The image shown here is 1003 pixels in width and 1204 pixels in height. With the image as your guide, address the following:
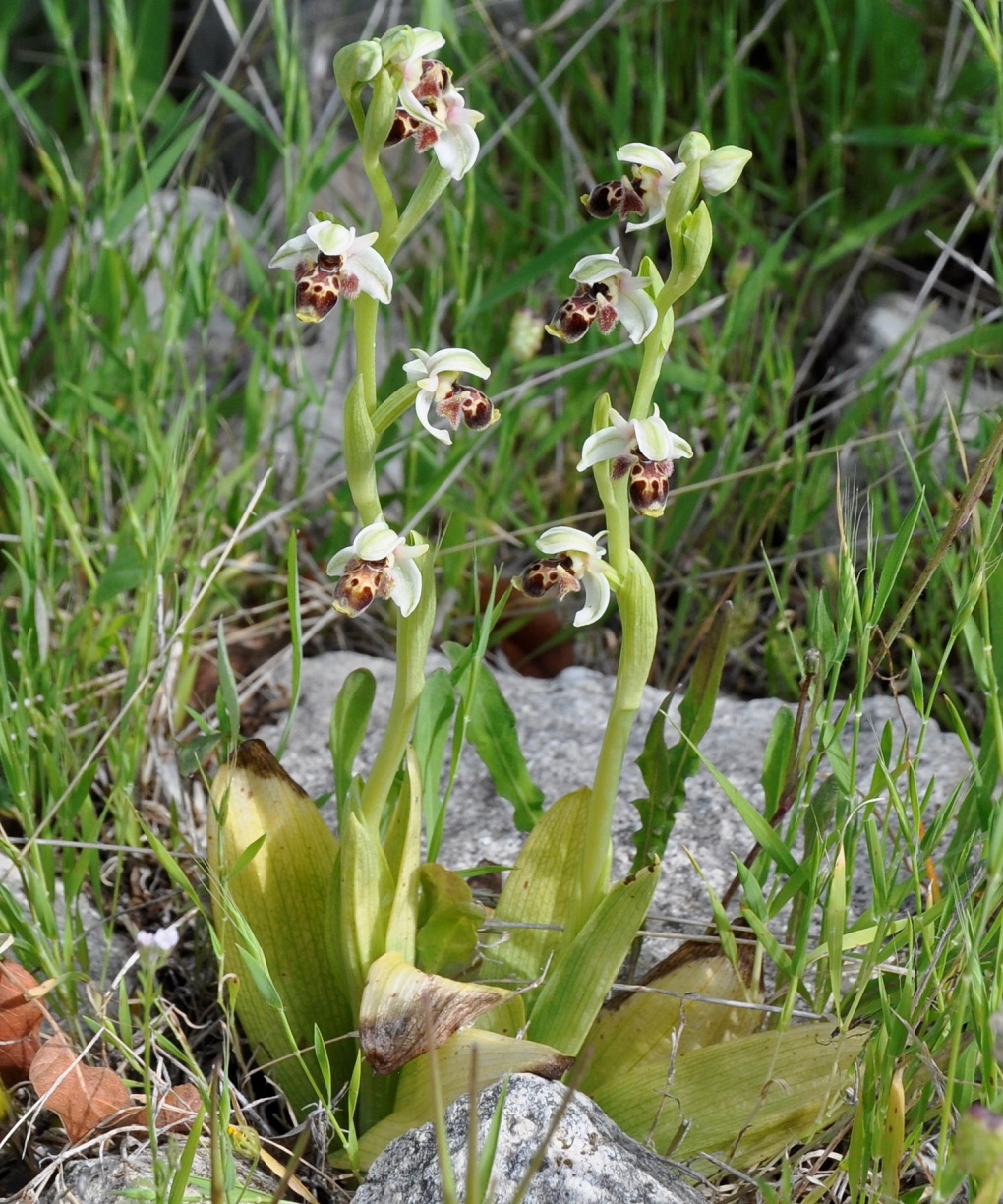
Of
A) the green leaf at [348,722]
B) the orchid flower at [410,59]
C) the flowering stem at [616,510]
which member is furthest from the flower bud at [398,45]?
the green leaf at [348,722]

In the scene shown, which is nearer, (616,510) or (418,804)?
(616,510)

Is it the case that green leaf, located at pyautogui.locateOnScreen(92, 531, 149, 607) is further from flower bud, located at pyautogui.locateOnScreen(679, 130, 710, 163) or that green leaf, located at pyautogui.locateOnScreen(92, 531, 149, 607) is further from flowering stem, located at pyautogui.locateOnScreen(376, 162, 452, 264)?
flower bud, located at pyautogui.locateOnScreen(679, 130, 710, 163)

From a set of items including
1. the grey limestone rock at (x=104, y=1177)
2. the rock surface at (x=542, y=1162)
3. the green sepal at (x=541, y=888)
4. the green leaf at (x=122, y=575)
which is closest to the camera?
the rock surface at (x=542, y=1162)

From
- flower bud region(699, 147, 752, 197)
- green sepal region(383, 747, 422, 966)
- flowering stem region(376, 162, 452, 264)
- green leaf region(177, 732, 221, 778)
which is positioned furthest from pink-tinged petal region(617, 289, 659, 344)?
green leaf region(177, 732, 221, 778)

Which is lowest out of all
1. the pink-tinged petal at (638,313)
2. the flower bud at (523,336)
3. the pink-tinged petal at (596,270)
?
the flower bud at (523,336)

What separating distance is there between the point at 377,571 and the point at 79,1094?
722 mm

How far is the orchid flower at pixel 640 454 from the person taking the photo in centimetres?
133

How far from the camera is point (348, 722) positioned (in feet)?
5.53

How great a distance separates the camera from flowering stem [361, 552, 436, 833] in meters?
1.46

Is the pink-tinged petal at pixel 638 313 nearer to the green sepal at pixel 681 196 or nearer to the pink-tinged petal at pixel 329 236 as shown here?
the green sepal at pixel 681 196

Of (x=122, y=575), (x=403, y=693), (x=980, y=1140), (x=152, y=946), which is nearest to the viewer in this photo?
(x=980, y=1140)

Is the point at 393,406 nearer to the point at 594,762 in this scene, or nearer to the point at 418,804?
the point at 418,804

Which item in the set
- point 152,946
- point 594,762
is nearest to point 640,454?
point 152,946

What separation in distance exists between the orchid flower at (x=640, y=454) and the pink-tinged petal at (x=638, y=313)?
0.31 ft
